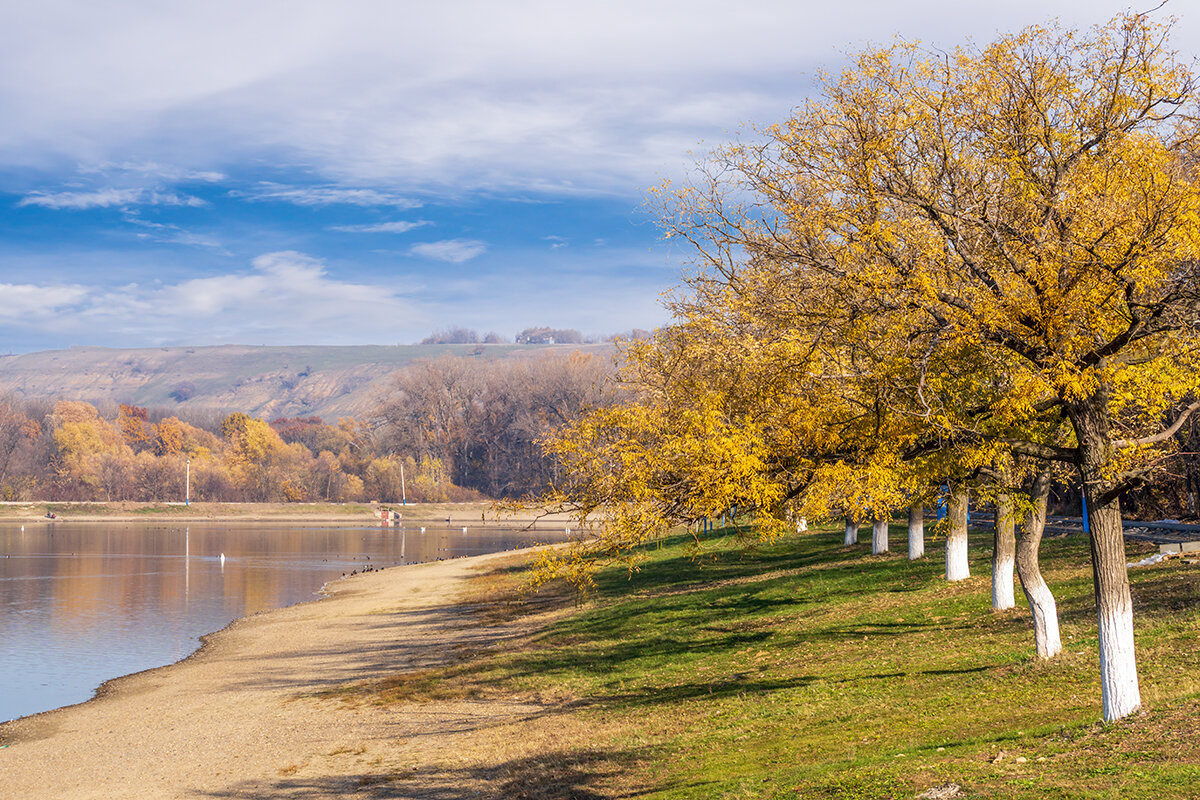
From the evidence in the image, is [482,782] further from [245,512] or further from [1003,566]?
[245,512]

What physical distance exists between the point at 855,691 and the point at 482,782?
625 cm

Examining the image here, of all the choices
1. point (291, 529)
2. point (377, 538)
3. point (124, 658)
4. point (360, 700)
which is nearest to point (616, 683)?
point (360, 700)

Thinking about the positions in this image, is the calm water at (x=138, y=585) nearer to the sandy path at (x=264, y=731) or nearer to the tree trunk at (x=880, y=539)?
the sandy path at (x=264, y=731)

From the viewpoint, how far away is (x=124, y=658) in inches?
1307

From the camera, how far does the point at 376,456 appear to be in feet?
533

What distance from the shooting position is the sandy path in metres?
16.5

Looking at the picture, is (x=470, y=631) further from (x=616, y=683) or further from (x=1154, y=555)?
(x=1154, y=555)

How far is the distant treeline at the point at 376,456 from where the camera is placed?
142 metres

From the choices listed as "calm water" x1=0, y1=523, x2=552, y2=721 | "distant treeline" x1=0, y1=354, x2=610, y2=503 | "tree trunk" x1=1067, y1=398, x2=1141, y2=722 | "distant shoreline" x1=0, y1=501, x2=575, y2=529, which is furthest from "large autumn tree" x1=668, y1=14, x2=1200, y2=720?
"distant treeline" x1=0, y1=354, x2=610, y2=503

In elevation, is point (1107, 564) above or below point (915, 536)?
above

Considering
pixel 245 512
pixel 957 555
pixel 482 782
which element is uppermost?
pixel 957 555

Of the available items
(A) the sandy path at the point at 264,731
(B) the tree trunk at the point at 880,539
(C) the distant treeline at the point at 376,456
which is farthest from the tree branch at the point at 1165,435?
(C) the distant treeline at the point at 376,456

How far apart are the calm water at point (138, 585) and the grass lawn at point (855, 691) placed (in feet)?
45.1

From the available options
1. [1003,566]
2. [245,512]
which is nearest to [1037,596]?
[1003,566]
